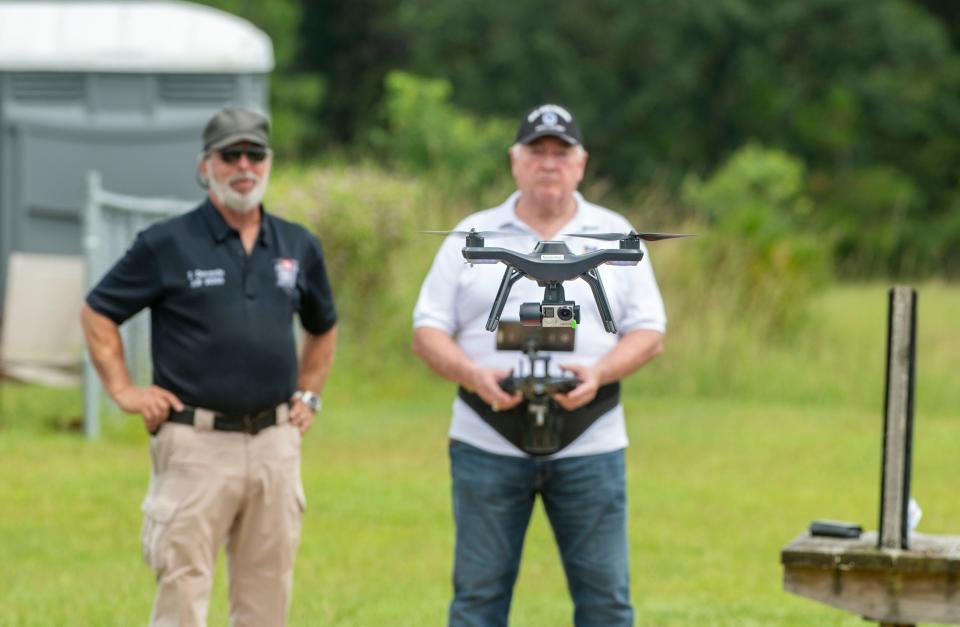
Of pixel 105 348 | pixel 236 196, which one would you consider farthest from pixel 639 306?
pixel 105 348

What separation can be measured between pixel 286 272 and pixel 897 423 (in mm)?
2032

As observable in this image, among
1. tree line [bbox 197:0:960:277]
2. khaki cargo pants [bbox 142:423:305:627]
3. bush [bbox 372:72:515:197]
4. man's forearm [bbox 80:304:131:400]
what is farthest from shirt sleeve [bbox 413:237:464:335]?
tree line [bbox 197:0:960:277]

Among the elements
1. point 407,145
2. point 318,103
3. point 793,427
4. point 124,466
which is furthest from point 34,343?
point 318,103

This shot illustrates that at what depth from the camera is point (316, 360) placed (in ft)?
21.8

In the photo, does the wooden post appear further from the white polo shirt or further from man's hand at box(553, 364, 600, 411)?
man's hand at box(553, 364, 600, 411)

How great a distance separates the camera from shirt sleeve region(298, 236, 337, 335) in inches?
251

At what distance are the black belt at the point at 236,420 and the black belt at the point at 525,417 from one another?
0.66 metres

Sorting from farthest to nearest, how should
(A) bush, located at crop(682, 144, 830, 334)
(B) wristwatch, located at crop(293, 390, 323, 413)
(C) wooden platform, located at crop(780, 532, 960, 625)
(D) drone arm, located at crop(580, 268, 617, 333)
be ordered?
(A) bush, located at crop(682, 144, 830, 334) < (B) wristwatch, located at crop(293, 390, 323, 413) < (C) wooden platform, located at crop(780, 532, 960, 625) < (D) drone arm, located at crop(580, 268, 617, 333)

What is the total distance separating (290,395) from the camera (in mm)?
6281

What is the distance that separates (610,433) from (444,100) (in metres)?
40.0

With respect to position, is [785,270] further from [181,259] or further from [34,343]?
[181,259]

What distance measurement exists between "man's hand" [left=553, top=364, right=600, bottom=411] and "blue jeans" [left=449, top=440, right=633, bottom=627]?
0.23 m

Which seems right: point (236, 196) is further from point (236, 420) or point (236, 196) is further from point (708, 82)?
point (708, 82)

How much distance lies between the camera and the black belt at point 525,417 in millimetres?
6105
